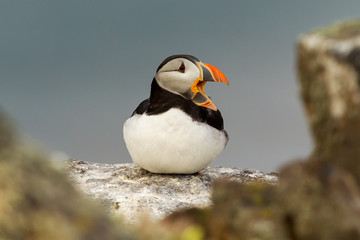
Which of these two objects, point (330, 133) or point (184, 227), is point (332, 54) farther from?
point (184, 227)

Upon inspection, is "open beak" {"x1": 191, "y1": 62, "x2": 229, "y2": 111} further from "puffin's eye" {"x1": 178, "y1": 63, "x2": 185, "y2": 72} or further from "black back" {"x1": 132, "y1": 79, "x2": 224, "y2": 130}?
"puffin's eye" {"x1": 178, "y1": 63, "x2": 185, "y2": 72}

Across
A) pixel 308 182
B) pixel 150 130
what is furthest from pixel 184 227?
pixel 150 130

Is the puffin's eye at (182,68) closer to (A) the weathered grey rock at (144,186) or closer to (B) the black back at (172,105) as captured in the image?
(B) the black back at (172,105)

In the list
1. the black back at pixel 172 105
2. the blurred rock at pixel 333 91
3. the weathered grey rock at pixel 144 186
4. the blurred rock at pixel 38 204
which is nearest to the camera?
the blurred rock at pixel 38 204

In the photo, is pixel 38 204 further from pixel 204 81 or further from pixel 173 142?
pixel 204 81

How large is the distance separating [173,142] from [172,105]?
A: 24.7 inches

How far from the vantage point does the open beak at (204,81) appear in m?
8.27

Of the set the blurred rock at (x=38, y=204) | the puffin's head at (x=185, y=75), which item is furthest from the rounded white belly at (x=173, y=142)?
the blurred rock at (x=38, y=204)

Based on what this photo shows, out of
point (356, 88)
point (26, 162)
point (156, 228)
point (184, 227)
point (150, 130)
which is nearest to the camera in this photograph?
point (26, 162)

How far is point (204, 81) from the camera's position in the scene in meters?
8.55

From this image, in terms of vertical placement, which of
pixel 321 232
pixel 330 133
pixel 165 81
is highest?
pixel 165 81

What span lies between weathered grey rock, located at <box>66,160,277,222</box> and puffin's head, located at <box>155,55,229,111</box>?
157 cm

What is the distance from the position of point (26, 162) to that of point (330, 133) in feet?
6.74

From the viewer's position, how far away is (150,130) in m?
8.35
